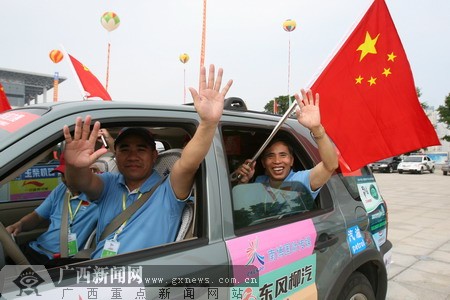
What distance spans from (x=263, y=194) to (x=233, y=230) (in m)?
0.44

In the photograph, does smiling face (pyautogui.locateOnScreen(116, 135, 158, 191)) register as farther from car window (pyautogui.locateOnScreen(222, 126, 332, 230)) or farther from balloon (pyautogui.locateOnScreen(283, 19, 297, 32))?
balloon (pyautogui.locateOnScreen(283, 19, 297, 32))

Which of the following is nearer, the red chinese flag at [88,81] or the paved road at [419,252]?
the red chinese flag at [88,81]

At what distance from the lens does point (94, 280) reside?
3.99 feet

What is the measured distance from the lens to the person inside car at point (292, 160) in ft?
6.86

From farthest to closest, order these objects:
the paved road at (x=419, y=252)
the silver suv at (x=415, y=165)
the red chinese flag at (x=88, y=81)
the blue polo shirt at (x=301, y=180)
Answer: the silver suv at (x=415, y=165), the paved road at (x=419, y=252), the red chinese flag at (x=88, y=81), the blue polo shirt at (x=301, y=180)

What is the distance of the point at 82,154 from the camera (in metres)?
1.53

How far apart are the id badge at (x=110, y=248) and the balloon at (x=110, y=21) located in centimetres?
665

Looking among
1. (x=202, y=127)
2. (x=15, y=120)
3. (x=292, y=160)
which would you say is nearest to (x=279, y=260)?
(x=202, y=127)

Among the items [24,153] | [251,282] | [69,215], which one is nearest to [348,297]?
[251,282]

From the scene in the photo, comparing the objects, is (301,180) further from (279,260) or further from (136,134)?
(136,134)

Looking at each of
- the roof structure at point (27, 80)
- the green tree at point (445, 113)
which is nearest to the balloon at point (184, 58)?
the roof structure at point (27, 80)

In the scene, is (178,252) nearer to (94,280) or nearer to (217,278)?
(217,278)

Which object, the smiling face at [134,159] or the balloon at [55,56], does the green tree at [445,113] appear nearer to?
the balloon at [55,56]

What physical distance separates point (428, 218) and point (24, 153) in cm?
899
